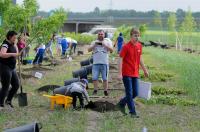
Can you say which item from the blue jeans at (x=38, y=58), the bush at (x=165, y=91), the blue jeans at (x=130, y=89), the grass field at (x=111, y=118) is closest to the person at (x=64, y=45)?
the blue jeans at (x=38, y=58)

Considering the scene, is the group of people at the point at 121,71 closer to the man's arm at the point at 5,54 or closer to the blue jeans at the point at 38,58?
the man's arm at the point at 5,54

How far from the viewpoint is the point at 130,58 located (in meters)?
9.29

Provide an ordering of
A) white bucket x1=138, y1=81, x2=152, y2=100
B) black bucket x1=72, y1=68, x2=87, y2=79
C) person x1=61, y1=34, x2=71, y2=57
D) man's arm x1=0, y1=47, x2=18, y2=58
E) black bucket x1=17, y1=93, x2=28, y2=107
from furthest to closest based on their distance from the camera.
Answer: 1. person x1=61, y1=34, x2=71, y2=57
2. black bucket x1=72, y1=68, x2=87, y2=79
3. black bucket x1=17, y1=93, x2=28, y2=107
4. white bucket x1=138, y1=81, x2=152, y2=100
5. man's arm x1=0, y1=47, x2=18, y2=58

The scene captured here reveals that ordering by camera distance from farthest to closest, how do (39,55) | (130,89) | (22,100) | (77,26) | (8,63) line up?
1. (77,26)
2. (39,55)
3. (22,100)
4. (8,63)
5. (130,89)

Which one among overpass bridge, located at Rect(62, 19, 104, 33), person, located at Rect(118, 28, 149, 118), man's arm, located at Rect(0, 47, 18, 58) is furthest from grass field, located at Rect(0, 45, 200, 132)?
overpass bridge, located at Rect(62, 19, 104, 33)

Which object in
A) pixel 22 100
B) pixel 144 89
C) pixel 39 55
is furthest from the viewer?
pixel 39 55

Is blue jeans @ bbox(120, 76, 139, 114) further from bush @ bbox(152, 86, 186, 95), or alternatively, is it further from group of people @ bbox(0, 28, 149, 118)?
bush @ bbox(152, 86, 186, 95)

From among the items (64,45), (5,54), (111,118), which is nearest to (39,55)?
(64,45)

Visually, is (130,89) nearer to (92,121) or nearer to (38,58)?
(92,121)

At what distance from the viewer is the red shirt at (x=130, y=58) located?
9.26 m

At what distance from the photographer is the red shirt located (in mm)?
9258

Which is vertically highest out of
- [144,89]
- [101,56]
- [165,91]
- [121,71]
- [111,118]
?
[121,71]

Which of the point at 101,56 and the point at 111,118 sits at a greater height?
the point at 101,56

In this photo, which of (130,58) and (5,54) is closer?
(130,58)
